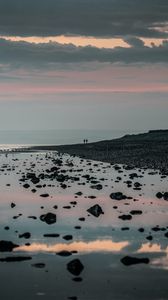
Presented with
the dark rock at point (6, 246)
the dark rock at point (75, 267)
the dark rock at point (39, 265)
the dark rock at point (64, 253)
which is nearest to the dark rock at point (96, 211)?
the dark rock at point (6, 246)

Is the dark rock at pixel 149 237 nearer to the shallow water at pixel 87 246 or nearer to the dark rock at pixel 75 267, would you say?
the shallow water at pixel 87 246

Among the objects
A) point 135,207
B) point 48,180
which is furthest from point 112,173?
point 135,207

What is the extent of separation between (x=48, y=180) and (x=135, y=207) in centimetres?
1974

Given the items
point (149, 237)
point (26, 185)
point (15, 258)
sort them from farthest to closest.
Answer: point (26, 185)
point (149, 237)
point (15, 258)

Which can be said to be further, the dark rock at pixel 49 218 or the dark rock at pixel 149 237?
the dark rock at pixel 49 218

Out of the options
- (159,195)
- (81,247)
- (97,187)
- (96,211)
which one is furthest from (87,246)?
(97,187)

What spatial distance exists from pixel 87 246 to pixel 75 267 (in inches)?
151

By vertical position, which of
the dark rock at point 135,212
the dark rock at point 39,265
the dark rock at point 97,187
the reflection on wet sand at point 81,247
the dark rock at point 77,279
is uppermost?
the dark rock at point 97,187

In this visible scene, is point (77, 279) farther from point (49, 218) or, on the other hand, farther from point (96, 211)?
point (96, 211)

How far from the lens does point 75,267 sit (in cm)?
2039

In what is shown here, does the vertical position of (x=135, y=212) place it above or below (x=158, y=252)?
above

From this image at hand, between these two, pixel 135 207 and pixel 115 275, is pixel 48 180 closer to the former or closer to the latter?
pixel 135 207

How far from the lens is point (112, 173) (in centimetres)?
5978

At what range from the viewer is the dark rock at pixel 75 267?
66.2 feet
